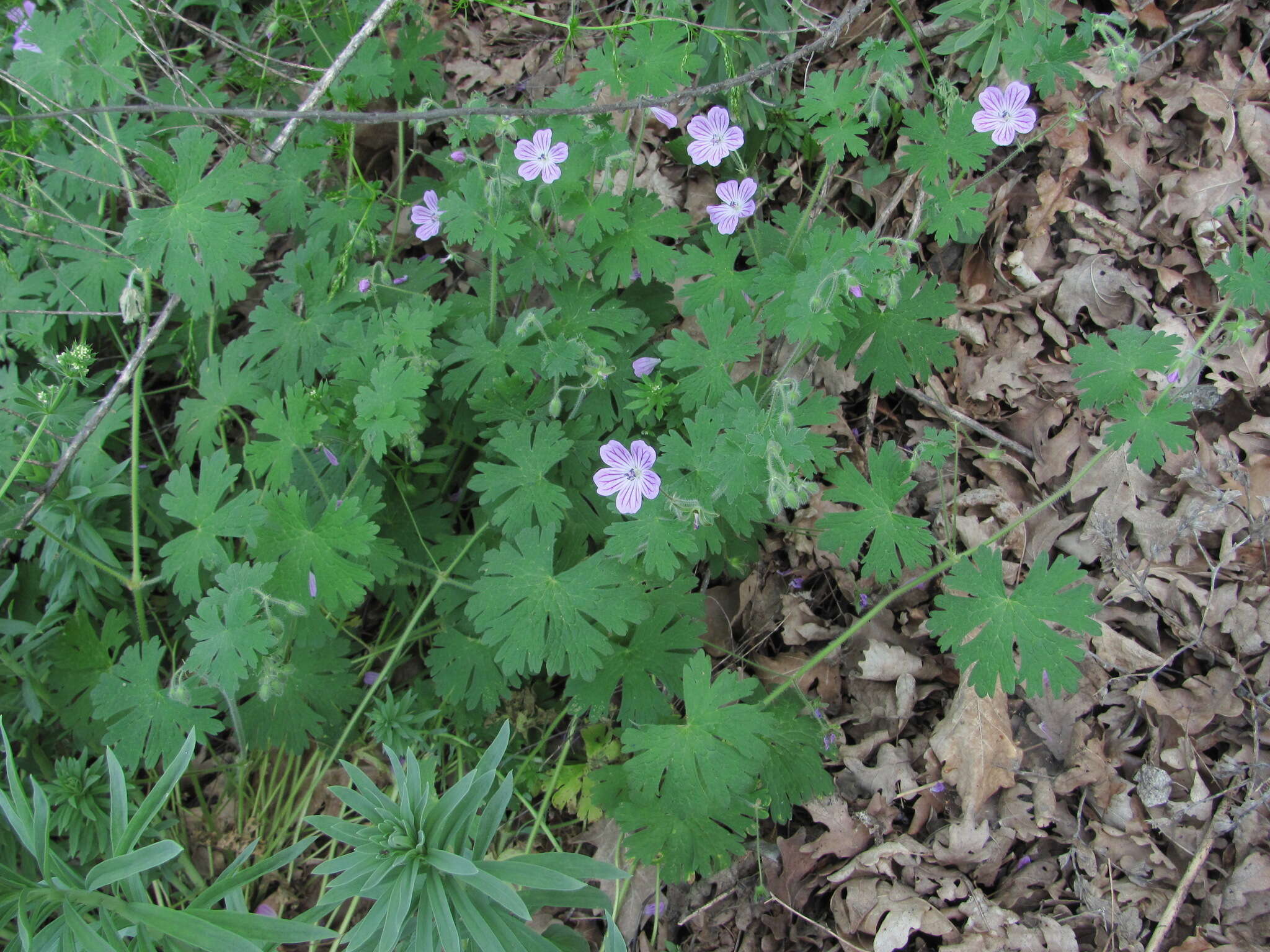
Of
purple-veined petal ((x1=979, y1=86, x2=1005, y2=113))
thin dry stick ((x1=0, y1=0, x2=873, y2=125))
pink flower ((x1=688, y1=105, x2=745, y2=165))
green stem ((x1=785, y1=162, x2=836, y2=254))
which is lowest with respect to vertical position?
green stem ((x1=785, y1=162, x2=836, y2=254))

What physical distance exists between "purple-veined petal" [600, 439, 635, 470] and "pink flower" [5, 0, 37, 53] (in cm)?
284

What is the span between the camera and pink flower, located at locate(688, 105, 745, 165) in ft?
8.74

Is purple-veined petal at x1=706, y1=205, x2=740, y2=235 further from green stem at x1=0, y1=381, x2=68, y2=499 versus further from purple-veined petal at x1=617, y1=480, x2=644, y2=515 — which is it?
green stem at x1=0, y1=381, x2=68, y2=499

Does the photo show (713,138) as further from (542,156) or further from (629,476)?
(629,476)

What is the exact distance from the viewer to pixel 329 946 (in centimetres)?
279

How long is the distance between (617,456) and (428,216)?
1255mm

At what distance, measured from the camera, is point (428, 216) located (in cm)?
288

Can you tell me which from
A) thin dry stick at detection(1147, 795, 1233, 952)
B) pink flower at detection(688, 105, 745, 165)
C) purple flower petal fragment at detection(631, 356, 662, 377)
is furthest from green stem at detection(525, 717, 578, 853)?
pink flower at detection(688, 105, 745, 165)

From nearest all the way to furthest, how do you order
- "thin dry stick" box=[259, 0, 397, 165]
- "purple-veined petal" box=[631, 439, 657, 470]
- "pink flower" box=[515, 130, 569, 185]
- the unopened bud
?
1. "purple-veined petal" box=[631, 439, 657, 470]
2. "pink flower" box=[515, 130, 569, 185]
3. the unopened bud
4. "thin dry stick" box=[259, 0, 397, 165]

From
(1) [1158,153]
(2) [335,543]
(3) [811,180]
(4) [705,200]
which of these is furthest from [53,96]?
(1) [1158,153]

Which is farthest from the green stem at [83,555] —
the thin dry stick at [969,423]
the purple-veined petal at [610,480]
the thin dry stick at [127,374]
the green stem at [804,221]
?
the thin dry stick at [969,423]

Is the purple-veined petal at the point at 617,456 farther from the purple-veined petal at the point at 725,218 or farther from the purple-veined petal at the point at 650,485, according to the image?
the purple-veined petal at the point at 725,218

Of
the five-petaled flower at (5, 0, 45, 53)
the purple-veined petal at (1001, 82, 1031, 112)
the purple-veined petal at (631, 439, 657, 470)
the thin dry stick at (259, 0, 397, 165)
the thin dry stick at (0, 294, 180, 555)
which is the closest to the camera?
the purple-veined petal at (631, 439, 657, 470)

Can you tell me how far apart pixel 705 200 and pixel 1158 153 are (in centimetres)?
178
